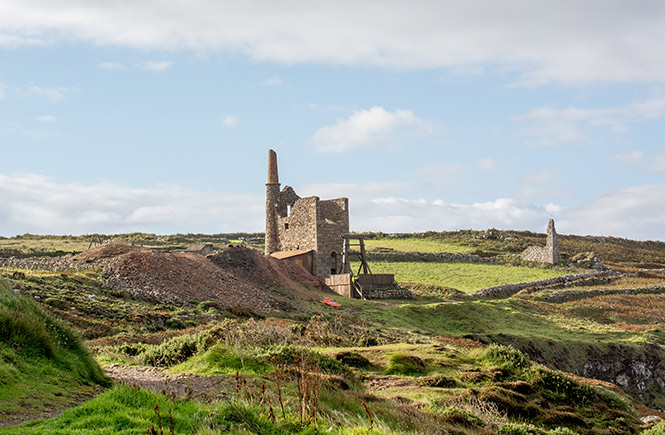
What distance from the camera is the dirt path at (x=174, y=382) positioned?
10477 millimetres

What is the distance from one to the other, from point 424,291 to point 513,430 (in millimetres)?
31945

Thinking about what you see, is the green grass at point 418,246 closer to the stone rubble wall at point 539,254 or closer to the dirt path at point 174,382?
the stone rubble wall at point 539,254

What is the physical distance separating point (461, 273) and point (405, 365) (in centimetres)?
3981

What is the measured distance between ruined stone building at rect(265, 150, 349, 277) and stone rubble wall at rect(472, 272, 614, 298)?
11.0 metres

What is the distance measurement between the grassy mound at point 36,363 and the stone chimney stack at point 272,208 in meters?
40.1

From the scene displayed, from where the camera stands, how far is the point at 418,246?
→ 233 ft

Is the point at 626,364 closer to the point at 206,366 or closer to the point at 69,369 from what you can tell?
the point at 206,366

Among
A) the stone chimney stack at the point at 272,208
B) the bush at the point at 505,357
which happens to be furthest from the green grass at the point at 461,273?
the bush at the point at 505,357

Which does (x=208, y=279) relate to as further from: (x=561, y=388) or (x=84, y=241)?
(x=84, y=241)

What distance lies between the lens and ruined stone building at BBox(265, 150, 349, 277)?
47.1 meters

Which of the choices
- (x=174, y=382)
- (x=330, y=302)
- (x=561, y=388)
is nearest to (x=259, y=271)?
(x=330, y=302)

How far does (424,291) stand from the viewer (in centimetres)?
4397

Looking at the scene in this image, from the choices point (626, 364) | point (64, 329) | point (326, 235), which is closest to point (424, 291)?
point (326, 235)

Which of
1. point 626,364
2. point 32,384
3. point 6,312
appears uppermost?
point 6,312
